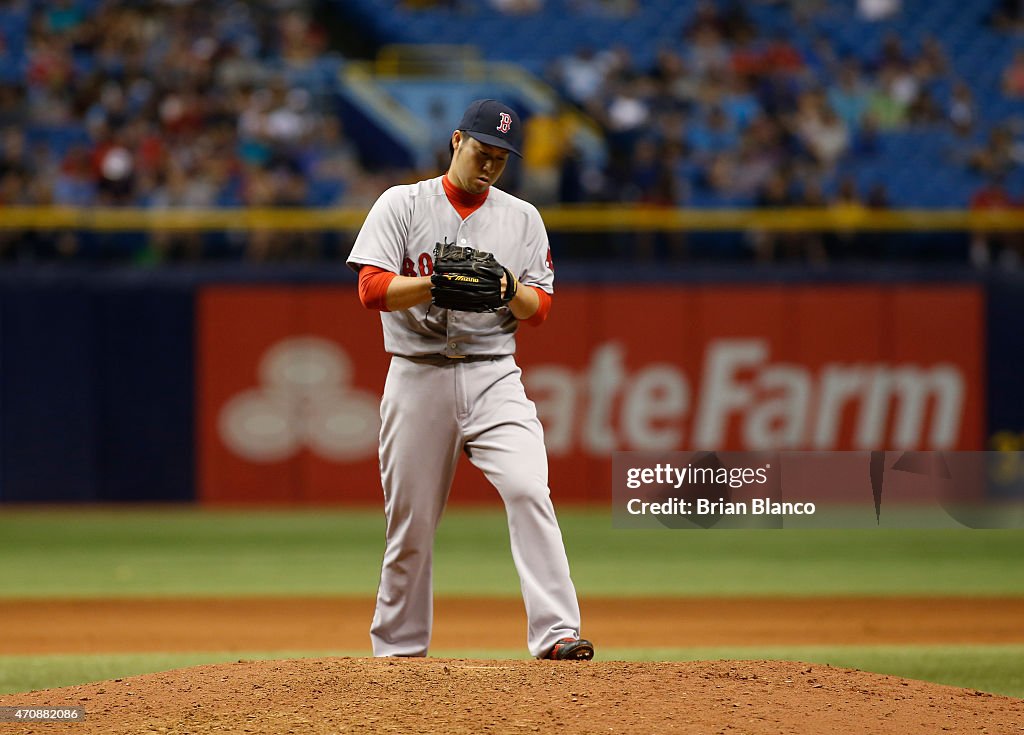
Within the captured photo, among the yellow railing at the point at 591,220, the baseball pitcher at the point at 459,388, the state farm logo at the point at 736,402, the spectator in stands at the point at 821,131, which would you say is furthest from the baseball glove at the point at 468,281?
the spectator in stands at the point at 821,131

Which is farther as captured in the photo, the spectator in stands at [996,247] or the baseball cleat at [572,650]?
the spectator in stands at [996,247]

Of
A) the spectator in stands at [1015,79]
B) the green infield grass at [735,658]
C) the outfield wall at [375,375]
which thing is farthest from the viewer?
the spectator in stands at [1015,79]

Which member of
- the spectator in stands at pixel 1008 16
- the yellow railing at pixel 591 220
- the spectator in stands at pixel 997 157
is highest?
the spectator in stands at pixel 1008 16

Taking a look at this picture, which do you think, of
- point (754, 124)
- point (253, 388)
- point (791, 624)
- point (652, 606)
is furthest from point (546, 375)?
point (791, 624)

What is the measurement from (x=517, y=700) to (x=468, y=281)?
1341mm

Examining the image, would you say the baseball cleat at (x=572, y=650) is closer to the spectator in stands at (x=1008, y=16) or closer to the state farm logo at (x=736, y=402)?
the state farm logo at (x=736, y=402)

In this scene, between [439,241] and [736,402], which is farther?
[736,402]

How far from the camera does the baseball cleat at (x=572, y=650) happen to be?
4742 mm

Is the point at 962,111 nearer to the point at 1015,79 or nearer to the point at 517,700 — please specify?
the point at 1015,79

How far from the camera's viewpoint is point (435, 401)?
4.99m

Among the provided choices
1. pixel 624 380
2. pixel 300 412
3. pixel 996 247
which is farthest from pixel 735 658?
pixel 996 247

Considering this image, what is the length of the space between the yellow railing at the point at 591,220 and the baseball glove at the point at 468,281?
8.38 m

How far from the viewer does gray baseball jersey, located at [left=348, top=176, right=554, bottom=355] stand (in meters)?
4.95

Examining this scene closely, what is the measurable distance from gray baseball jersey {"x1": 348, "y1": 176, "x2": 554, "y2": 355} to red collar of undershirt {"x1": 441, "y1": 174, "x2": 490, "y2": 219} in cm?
2
